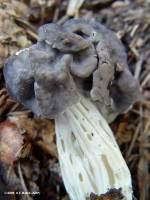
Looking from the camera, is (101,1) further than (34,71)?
Yes

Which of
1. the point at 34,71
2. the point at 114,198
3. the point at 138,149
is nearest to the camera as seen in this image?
the point at 34,71

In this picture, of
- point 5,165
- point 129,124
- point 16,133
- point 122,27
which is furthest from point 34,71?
point 122,27

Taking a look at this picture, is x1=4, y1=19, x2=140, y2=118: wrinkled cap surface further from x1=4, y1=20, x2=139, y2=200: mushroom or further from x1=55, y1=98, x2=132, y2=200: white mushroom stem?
x1=55, y1=98, x2=132, y2=200: white mushroom stem

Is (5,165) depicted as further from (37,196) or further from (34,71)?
(34,71)

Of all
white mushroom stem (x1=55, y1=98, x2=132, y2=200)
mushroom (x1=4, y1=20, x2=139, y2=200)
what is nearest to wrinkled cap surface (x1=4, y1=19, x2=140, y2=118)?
mushroom (x1=4, y1=20, x2=139, y2=200)

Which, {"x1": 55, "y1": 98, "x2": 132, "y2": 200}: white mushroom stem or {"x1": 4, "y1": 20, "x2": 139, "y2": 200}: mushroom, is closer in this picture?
{"x1": 4, "y1": 20, "x2": 139, "y2": 200}: mushroom

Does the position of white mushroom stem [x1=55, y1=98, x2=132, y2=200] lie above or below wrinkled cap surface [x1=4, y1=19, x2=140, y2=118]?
Answer: below

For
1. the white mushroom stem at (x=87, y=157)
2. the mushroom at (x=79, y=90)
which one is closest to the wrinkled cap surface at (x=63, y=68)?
the mushroom at (x=79, y=90)
